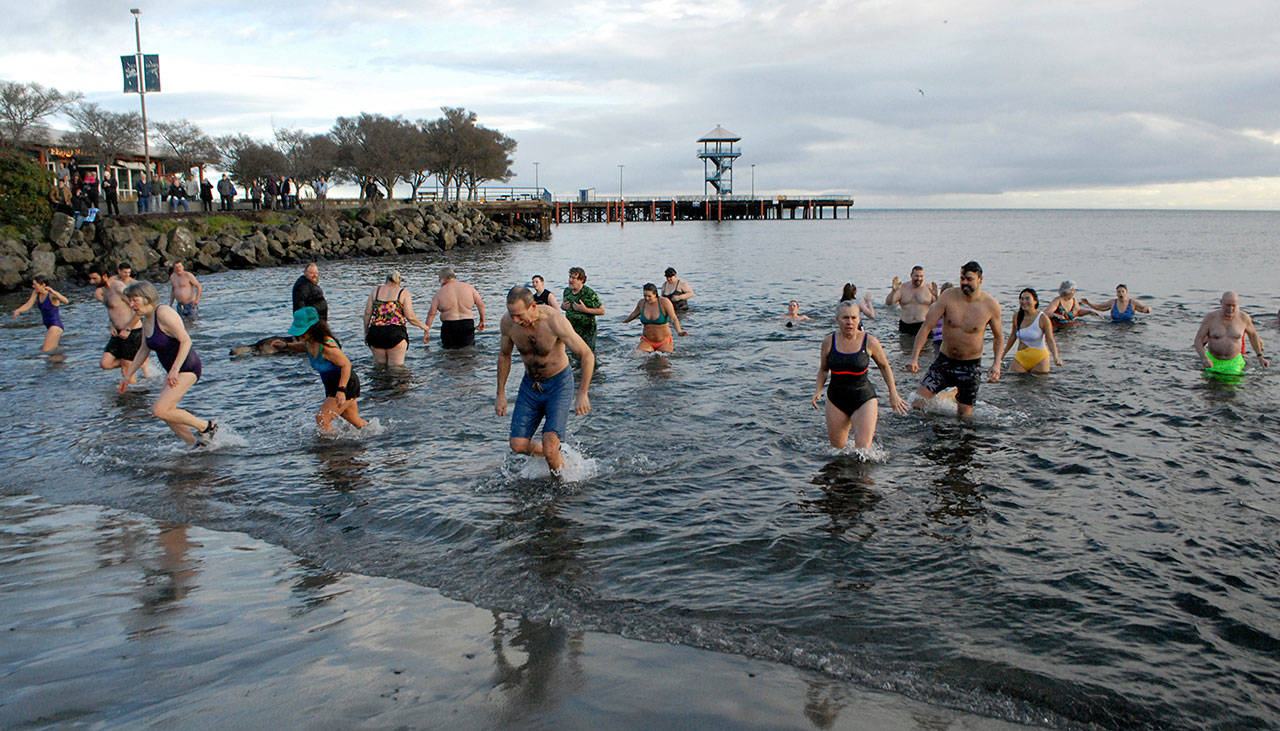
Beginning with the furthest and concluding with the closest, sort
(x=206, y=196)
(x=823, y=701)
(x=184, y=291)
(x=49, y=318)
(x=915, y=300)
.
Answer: (x=206, y=196)
(x=184, y=291)
(x=915, y=300)
(x=49, y=318)
(x=823, y=701)

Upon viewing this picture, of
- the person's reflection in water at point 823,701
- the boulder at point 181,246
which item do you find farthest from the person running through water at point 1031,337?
the boulder at point 181,246

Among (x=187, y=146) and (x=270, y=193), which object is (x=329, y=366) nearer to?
(x=270, y=193)

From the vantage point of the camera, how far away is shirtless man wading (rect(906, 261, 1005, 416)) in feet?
29.0

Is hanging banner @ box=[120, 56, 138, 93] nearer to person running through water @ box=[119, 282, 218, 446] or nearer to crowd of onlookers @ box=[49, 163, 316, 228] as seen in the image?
crowd of onlookers @ box=[49, 163, 316, 228]

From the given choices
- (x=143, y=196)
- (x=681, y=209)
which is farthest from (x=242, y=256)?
(x=681, y=209)

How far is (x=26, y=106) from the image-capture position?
1644 inches

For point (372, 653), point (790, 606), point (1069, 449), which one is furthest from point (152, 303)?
point (1069, 449)

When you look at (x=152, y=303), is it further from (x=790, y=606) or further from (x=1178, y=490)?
(x=1178, y=490)

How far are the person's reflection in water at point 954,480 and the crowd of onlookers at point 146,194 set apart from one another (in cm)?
3296

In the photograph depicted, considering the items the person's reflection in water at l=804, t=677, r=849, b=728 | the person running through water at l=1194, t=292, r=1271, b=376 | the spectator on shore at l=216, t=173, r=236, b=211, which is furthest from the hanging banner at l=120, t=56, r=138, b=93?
the person's reflection in water at l=804, t=677, r=849, b=728

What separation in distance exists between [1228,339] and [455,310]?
11857 mm

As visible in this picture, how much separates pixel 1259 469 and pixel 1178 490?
1245 mm

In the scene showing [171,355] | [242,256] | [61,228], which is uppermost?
[61,228]

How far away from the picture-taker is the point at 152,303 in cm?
796
